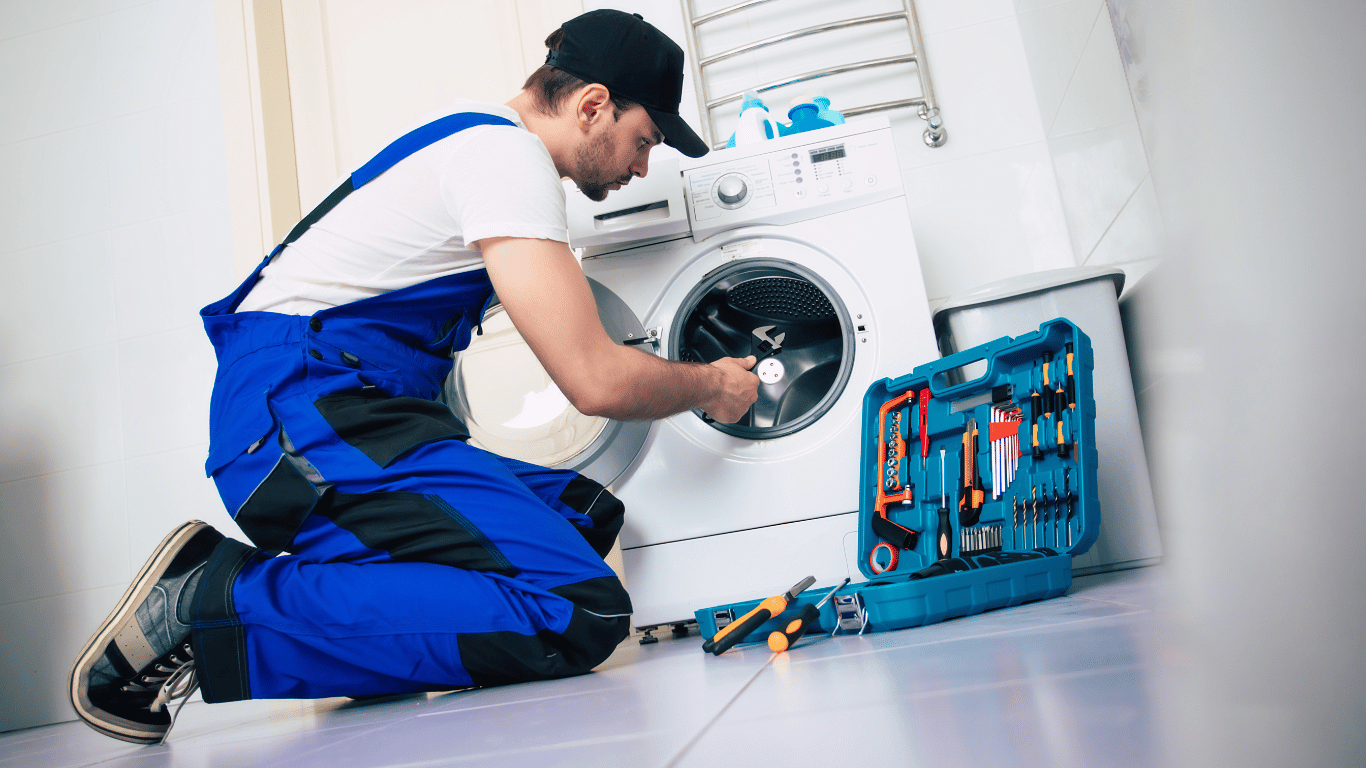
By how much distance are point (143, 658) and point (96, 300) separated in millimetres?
1984

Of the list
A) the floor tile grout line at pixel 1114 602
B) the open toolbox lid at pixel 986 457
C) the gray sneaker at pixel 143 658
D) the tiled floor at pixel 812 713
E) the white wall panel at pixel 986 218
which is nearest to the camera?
the tiled floor at pixel 812 713

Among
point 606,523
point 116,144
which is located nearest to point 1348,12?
point 606,523

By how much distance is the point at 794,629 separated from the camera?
98 cm

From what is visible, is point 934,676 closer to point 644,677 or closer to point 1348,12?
point 644,677

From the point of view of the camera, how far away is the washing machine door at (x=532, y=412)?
4.84 ft

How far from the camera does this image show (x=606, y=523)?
1372 millimetres

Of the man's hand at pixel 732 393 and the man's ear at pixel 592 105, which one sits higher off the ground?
the man's ear at pixel 592 105

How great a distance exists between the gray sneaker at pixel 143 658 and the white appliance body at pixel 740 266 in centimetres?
71

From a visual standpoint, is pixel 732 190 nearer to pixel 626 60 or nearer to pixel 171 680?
pixel 626 60

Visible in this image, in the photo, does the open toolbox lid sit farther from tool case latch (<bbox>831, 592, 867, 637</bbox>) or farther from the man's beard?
the man's beard

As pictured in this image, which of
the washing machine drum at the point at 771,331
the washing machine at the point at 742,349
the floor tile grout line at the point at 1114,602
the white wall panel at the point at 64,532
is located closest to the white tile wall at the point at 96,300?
the white wall panel at the point at 64,532

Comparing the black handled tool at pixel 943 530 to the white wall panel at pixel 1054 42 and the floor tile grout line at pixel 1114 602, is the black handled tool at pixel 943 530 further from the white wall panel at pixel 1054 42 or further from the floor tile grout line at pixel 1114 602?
the white wall panel at pixel 1054 42

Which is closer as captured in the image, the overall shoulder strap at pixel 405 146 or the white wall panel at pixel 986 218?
the overall shoulder strap at pixel 405 146

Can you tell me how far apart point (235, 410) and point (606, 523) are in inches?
23.6
